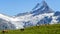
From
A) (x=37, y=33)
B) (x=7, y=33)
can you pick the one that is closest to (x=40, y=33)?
(x=37, y=33)

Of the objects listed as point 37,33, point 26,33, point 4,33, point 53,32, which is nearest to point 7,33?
point 4,33

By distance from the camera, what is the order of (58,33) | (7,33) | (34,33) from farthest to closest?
(7,33) → (34,33) → (58,33)

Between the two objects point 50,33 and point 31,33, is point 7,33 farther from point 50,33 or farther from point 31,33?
point 50,33

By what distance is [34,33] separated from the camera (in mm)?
41531

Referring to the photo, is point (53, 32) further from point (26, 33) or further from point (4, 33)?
point (4, 33)

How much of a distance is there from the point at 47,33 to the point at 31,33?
3.58 m

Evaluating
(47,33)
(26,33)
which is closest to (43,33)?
(47,33)

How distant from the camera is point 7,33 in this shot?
45562 millimetres

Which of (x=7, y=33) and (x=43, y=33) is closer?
(x=43, y=33)

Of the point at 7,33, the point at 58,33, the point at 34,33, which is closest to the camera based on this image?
the point at 58,33

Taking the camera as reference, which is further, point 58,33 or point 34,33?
point 34,33

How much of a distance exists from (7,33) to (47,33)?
9.83m

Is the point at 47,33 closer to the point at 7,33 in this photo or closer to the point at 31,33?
the point at 31,33

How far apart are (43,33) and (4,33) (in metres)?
9.79
